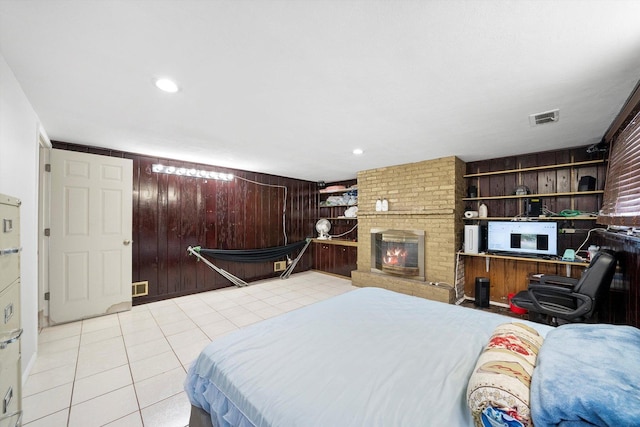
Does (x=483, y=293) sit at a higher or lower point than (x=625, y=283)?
lower

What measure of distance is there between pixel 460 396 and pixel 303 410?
2.10 ft

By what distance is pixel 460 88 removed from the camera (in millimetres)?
1779

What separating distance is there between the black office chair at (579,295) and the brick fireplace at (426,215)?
1.26m

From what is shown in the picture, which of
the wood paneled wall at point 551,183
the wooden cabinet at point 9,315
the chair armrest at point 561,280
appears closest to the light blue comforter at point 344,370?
the wooden cabinet at point 9,315

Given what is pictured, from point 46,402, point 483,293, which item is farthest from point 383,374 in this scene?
point 483,293

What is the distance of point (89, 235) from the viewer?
313 cm

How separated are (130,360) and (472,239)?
4.44 m

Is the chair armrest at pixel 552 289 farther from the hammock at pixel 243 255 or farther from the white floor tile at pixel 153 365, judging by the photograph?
the hammock at pixel 243 255

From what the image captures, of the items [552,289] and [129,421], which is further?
[552,289]

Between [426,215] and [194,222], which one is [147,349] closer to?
[194,222]

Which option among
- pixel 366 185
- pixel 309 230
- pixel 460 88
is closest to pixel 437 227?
pixel 366 185

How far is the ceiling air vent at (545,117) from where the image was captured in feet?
7.13

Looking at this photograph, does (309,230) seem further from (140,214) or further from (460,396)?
(460,396)

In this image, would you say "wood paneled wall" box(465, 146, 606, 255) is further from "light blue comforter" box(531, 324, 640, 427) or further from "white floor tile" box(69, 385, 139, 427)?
"white floor tile" box(69, 385, 139, 427)
